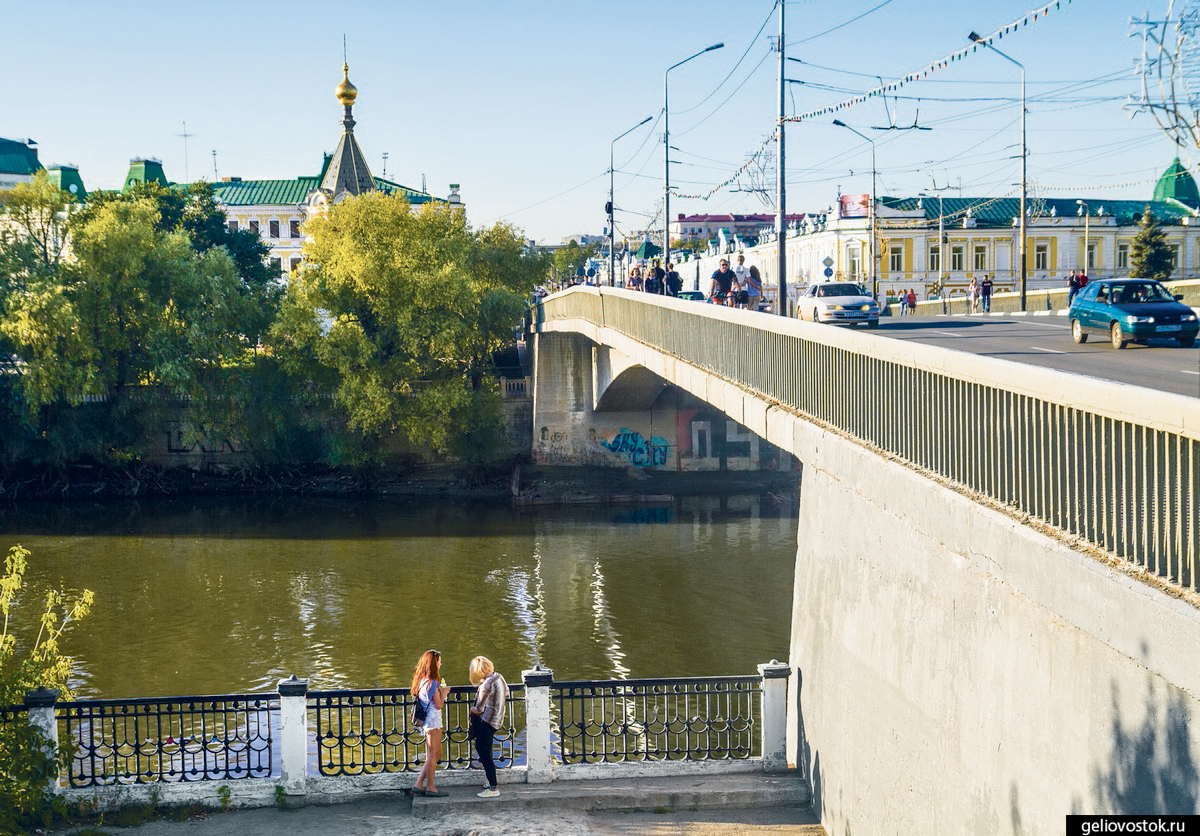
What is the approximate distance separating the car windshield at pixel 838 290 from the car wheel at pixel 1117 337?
406 inches

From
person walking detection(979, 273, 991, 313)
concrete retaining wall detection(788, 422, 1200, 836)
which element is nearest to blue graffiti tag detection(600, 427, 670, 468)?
person walking detection(979, 273, 991, 313)

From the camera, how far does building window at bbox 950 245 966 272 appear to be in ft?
243

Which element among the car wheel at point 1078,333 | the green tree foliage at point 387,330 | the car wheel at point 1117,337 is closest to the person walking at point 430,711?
the car wheel at point 1117,337

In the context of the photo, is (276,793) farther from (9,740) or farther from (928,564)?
(928,564)

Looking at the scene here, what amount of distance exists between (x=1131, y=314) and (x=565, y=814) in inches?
478

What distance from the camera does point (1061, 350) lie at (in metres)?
19.5

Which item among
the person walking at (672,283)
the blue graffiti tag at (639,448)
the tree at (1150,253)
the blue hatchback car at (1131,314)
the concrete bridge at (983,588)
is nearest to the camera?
the concrete bridge at (983,588)

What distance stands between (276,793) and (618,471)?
32.9 meters

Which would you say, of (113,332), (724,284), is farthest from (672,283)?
(113,332)

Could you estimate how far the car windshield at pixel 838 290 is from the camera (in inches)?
1178

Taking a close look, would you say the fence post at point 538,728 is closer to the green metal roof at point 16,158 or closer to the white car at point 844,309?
the white car at point 844,309

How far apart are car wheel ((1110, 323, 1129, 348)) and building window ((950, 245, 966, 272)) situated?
56.0m

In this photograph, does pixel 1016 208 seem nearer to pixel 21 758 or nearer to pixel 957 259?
pixel 957 259

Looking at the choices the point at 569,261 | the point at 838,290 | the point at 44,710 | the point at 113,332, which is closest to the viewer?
the point at 44,710
